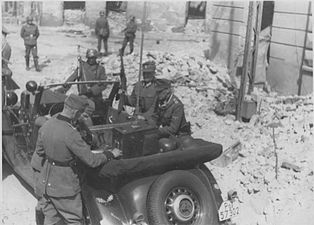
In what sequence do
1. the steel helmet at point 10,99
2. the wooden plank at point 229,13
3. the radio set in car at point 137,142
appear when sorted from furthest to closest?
the wooden plank at point 229,13 → the steel helmet at point 10,99 → the radio set in car at point 137,142

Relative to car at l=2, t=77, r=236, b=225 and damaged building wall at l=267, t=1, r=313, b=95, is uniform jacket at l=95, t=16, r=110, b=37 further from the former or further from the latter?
car at l=2, t=77, r=236, b=225

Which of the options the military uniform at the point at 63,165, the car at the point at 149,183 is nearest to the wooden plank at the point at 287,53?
the car at the point at 149,183

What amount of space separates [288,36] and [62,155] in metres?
8.71

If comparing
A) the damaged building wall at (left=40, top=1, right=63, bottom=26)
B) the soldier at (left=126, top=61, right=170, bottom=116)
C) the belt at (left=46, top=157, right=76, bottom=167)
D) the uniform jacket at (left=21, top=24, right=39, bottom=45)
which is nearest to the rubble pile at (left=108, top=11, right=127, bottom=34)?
the damaged building wall at (left=40, top=1, right=63, bottom=26)

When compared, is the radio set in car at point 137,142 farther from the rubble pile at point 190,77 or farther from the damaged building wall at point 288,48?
the damaged building wall at point 288,48

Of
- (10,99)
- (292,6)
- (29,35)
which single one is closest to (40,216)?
(10,99)

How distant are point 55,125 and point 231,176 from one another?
11.7ft

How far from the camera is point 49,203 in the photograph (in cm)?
512

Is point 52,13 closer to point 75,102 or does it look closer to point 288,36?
point 288,36

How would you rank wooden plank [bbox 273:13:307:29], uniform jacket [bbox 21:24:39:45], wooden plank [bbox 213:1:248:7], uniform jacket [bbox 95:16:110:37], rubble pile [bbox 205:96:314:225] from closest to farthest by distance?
rubble pile [bbox 205:96:314:225]
wooden plank [bbox 273:13:307:29]
wooden plank [bbox 213:1:248:7]
uniform jacket [bbox 21:24:39:45]
uniform jacket [bbox 95:16:110:37]

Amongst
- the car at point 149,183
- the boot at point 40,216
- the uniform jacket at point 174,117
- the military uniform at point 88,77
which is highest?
the military uniform at point 88,77

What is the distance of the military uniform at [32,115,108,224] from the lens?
4.80 m

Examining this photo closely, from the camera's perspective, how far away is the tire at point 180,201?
5035mm

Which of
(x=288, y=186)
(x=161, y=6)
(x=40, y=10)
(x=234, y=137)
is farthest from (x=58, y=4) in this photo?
(x=288, y=186)
